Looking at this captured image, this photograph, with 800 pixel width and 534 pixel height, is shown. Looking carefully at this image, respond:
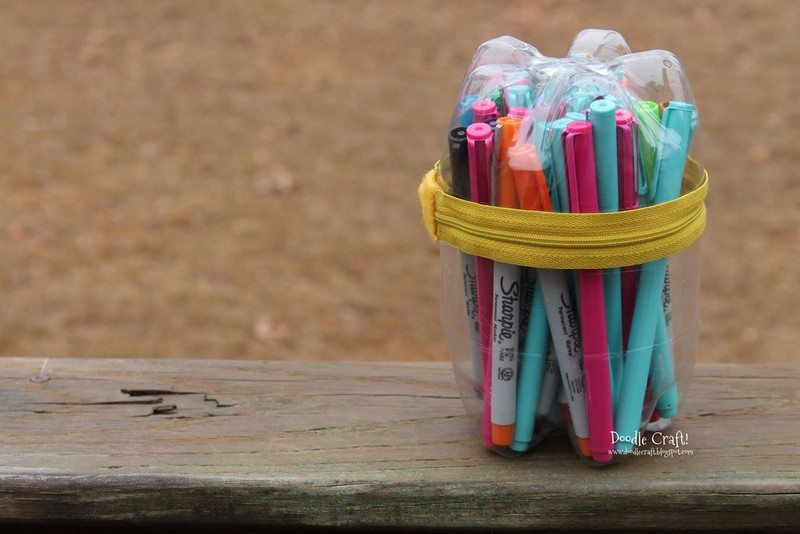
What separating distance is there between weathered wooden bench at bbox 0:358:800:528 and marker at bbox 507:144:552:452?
0.15 ft

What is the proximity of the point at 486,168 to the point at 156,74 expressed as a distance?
3.33m

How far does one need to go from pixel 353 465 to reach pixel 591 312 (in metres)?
0.30

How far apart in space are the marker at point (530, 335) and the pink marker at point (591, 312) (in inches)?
1.2

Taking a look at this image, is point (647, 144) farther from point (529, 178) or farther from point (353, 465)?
point (353, 465)

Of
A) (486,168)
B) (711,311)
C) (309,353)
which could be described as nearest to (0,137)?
(309,353)

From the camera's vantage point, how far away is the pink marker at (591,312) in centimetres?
87

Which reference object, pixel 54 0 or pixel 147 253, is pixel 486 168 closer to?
pixel 147 253

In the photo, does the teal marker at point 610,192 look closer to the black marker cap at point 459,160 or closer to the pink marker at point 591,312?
the pink marker at point 591,312

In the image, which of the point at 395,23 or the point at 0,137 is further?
the point at 395,23

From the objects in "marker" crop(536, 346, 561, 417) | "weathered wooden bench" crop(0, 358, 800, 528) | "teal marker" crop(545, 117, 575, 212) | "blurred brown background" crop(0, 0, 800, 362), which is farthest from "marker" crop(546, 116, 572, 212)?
"blurred brown background" crop(0, 0, 800, 362)

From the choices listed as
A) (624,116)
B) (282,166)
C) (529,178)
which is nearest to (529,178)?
(529,178)

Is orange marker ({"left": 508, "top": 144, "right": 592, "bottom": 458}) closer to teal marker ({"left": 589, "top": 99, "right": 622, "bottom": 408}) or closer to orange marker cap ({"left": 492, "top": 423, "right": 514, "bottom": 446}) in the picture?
teal marker ({"left": 589, "top": 99, "right": 622, "bottom": 408})

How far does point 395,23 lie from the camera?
4.38 m

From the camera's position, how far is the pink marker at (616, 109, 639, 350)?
0.88 meters
